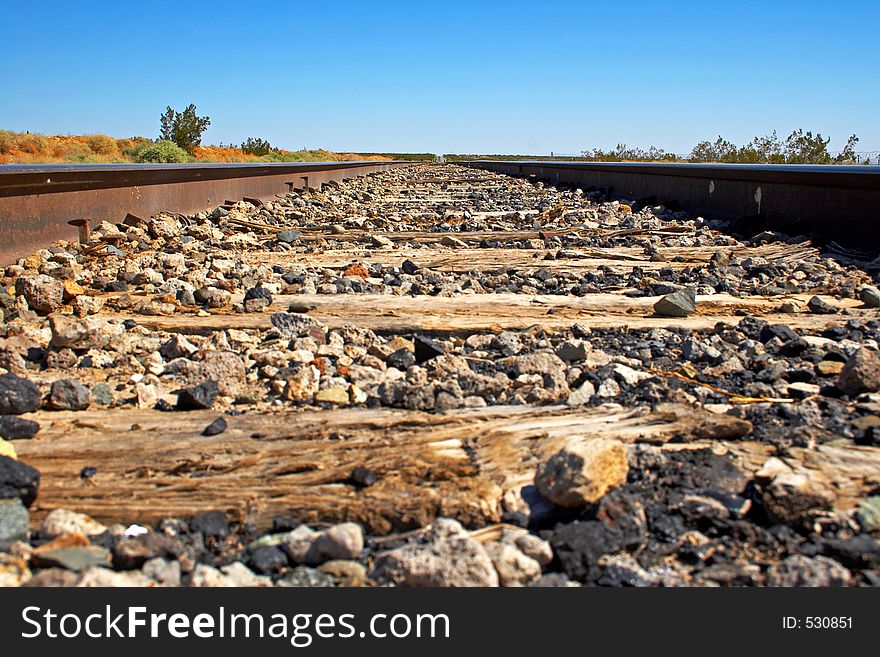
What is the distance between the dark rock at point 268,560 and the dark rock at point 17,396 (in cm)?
129

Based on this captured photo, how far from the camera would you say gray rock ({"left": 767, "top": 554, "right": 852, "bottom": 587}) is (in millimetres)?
1784

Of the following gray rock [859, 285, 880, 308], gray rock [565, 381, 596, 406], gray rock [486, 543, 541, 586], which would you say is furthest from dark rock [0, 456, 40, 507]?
gray rock [859, 285, 880, 308]

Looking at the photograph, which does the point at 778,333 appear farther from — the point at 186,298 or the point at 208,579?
the point at 186,298

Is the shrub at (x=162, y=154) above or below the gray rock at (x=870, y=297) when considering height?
above

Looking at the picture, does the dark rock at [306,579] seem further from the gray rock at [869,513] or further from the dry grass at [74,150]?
the dry grass at [74,150]

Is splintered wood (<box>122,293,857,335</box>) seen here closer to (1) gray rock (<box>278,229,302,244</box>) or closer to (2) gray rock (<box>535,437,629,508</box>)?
(2) gray rock (<box>535,437,629,508</box>)

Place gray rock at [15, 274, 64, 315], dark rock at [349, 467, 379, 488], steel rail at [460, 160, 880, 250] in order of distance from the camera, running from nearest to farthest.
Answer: dark rock at [349, 467, 379, 488]
gray rock at [15, 274, 64, 315]
steel rail at [460, 160, 880, 250]

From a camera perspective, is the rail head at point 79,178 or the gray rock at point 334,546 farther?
the rail head at point 79,178

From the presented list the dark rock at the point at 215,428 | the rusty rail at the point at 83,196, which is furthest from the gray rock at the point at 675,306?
the rusty rail at the point at 83,196

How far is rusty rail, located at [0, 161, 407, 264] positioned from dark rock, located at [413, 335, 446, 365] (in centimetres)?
345

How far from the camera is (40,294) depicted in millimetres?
4250

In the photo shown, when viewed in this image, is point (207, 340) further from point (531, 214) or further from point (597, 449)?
point (531, 214)

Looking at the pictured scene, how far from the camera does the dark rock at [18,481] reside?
2.11m

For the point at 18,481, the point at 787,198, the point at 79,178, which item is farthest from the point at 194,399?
the point at 787,198
